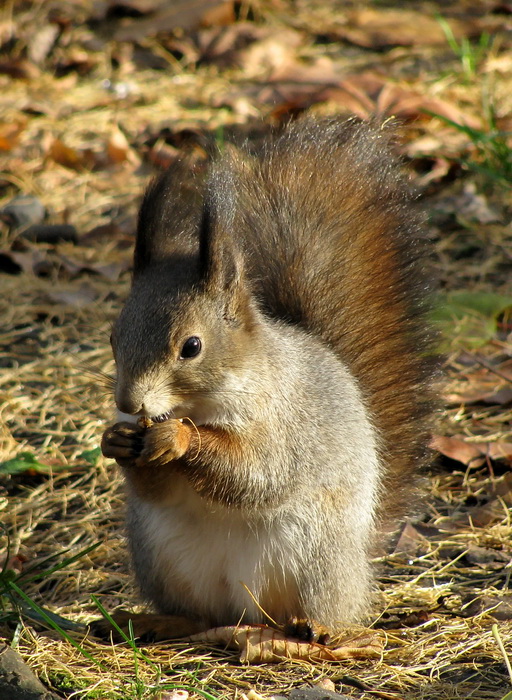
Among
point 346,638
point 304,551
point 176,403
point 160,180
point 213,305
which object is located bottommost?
point 346,638

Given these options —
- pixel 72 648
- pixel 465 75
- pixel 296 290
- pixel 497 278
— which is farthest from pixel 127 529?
pixel 465 75

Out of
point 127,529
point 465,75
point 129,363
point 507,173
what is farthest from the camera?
point 465,75

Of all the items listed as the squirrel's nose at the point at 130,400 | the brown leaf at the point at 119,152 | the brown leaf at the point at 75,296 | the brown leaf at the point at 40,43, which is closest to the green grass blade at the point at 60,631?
the squirrel's nose at the point at 130,400

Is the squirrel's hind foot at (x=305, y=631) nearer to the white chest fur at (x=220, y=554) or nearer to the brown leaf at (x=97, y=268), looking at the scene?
the white chest fur at (x=220, y=554)

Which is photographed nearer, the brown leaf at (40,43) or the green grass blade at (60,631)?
the green grass blade at (60,631)

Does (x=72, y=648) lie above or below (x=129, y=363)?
below

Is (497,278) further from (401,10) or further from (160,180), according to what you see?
(401,10)

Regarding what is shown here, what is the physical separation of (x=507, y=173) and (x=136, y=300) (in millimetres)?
2178

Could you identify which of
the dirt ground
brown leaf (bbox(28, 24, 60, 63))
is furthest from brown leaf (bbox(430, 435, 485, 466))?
brown leaf (bbox(28, 24, 60, 63))

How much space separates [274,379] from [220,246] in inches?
10.8

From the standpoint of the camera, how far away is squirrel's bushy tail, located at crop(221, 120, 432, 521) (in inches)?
79.0

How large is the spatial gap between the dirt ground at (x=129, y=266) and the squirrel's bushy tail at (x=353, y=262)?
0.63 feet

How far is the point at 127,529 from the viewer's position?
1.97m

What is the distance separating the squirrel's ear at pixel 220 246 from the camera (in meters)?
1.64
